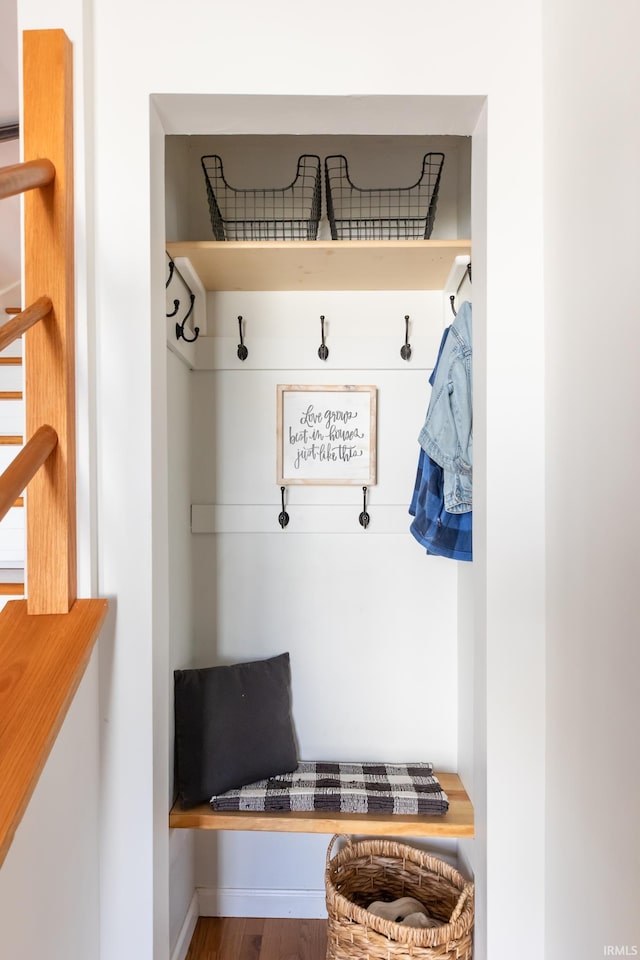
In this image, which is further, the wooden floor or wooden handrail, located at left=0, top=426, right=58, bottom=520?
the wooden floor

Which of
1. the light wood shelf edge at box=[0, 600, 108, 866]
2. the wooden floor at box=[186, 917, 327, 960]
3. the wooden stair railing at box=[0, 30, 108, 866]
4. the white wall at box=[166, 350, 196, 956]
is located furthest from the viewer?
the wooden floor at box=[186, 917, 327, 960]

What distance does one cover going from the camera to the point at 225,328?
1.90 metres

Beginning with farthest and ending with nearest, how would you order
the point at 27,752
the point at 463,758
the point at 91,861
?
the point at 463,758
the point at 91,861
the point at 27,752

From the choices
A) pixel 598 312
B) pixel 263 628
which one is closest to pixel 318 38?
pixel 598 312

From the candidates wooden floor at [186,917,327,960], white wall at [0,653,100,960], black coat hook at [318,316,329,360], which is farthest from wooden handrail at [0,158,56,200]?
wooden floor at [186,917,327,960]

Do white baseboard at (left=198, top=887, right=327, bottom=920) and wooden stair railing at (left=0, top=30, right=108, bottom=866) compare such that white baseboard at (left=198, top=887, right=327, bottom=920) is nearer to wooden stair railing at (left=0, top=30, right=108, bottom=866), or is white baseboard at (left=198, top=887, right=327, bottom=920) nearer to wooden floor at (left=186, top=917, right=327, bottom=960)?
wooden floor at (left=186, top=917, right=327, bottom=960)

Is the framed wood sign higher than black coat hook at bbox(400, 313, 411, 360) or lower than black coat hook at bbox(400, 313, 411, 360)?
lower

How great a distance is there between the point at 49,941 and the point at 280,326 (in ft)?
4.92

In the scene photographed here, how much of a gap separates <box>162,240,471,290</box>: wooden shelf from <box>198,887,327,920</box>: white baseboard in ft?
5.73

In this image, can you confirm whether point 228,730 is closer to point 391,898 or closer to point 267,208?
point 391,898

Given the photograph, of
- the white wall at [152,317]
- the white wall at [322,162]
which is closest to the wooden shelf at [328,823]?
the white wall at [152,317]

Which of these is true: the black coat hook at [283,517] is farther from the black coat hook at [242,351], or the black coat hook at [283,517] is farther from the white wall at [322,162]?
the white wall at [322,162]

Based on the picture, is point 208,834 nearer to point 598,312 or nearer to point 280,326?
point 280,326

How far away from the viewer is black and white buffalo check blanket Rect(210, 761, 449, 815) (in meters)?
1.52
